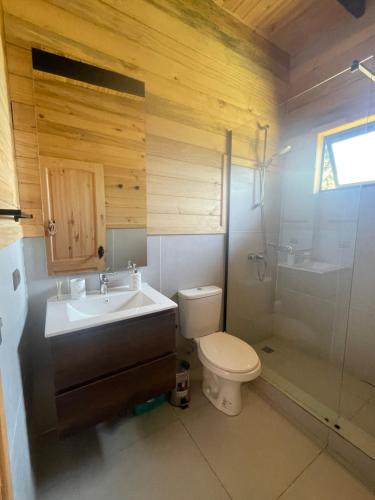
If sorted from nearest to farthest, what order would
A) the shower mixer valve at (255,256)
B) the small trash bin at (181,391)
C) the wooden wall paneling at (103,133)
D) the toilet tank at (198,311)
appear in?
the wooden wall paneling at (103,133) < the small trash bin at (181,391) < the toilet tank at (198,311) < the shower mixer valve at (255,256)

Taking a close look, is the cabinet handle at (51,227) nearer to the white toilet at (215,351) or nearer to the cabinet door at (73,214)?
the cabinet door at (73,214)

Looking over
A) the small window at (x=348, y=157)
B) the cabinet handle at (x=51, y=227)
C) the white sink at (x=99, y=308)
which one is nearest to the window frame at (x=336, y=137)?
the small window at (x=348, y=157)

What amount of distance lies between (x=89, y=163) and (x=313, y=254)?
1980 millimetres

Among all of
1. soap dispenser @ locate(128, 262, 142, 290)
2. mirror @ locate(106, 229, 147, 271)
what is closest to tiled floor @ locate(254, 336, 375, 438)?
soap dispenser @ locate(128, 262, 142, 290)

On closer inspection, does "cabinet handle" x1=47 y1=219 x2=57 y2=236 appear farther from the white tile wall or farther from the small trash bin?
the small trash bin

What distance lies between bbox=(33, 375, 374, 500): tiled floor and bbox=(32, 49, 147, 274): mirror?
3.44 feet

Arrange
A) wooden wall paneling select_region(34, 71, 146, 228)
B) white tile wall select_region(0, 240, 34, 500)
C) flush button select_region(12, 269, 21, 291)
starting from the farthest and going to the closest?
wooden wall paneling select_region(34, 71, 146, 228)
flush button select_region(12, 269, 21, 291)
white tile wall select_region(0, 240, 34, 500)

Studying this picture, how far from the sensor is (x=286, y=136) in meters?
2.17

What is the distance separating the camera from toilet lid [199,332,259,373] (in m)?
1.39

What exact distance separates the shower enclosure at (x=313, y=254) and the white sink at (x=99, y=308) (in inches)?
36.4

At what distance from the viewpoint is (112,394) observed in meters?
1.08

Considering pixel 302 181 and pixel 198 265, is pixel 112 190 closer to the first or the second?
pixel 198 265

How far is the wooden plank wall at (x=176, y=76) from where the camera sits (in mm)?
1177

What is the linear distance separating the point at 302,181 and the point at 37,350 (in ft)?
8.07
